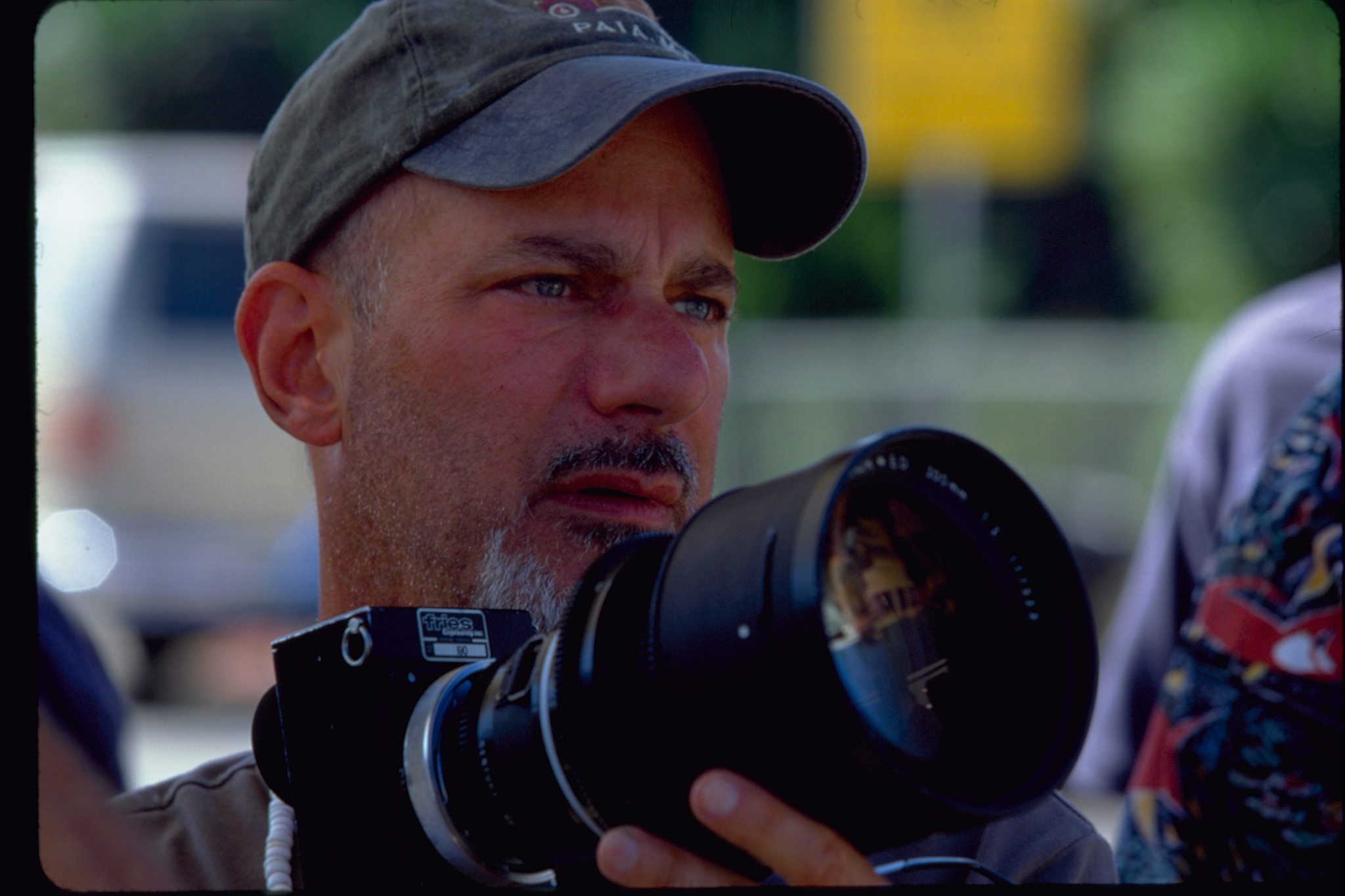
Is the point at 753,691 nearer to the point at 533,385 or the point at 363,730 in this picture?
the point at 363,730

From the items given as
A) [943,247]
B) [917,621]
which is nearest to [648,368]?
[917,621]

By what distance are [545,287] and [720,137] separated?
33cm

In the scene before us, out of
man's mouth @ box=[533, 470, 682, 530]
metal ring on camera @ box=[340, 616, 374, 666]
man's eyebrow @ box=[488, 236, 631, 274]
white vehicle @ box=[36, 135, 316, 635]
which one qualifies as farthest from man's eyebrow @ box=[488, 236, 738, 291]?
white vehicle @ box=[36, 135, 316, 635]

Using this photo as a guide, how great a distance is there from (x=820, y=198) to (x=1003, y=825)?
85cm

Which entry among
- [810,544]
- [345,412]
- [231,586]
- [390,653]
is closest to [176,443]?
[231,586]

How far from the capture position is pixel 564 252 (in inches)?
60.6

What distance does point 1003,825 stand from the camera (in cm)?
135

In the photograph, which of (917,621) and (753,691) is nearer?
(753,691)

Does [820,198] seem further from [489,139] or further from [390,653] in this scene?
[390,653]

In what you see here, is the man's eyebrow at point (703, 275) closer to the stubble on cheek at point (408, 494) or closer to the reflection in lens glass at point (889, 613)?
the stubble on cheek at point (408, 494)

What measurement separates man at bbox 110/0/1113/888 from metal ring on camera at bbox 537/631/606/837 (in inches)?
13.9

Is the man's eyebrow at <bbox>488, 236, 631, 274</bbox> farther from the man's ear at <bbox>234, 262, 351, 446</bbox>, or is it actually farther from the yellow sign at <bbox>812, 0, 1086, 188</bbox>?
the yellow sign at <bbox>812, 0, 1086, 188</bbox>

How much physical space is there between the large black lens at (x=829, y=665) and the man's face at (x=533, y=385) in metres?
0.36

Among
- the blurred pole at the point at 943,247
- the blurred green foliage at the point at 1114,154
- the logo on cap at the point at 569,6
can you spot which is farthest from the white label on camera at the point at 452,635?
the blurred pole at the point at 943,247
